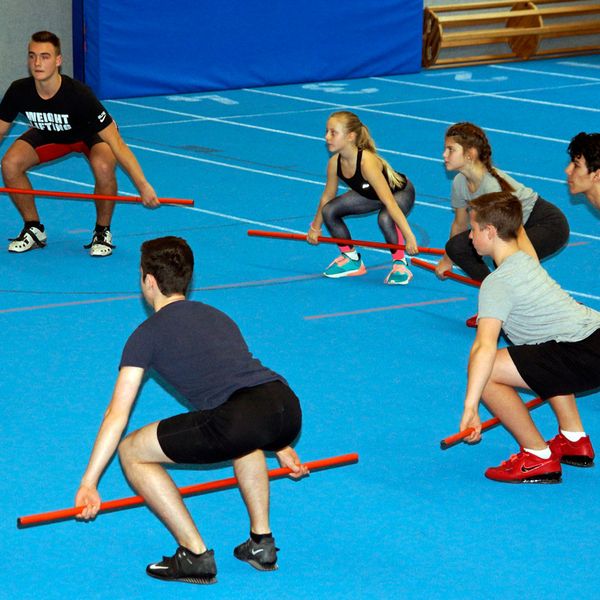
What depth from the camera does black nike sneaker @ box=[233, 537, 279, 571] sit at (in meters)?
4.61

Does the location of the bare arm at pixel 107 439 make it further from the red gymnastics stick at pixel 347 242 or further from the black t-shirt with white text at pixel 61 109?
the black t-shirt with white text at pixel 61 109

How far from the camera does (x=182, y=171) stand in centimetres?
1167

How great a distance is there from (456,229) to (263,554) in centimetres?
366

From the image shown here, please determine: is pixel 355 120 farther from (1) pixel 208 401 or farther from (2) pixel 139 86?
(2) pixel 139 86

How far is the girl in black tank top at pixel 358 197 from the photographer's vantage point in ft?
26.6

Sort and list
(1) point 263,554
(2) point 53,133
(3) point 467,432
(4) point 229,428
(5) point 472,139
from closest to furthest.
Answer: (4) point 229,428 → (1) point 263,554 → (3) point 467,432 → (5) point 472,139 → (2) point 53,133

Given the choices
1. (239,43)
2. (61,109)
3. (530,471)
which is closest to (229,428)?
(530,471)

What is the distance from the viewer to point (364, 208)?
857cm

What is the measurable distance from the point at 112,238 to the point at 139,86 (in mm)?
6579

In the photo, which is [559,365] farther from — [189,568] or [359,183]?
[359,183]

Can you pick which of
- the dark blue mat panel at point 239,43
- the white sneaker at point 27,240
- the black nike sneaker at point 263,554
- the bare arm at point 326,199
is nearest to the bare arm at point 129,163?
the white sneaker at point 27,240

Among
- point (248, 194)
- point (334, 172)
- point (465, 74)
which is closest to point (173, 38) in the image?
point (465, 74)

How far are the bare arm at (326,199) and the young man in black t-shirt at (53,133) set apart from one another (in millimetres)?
1227

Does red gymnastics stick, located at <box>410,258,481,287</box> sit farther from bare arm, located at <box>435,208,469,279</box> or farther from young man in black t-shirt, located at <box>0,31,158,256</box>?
young man in black t-shirt, located at <box>0,31,158,256</box>
